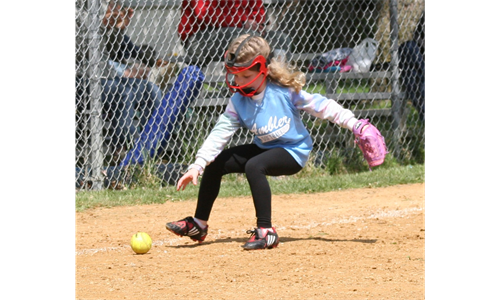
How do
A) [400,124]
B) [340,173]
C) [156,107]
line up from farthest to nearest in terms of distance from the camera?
[400,124] < [340,173] < [156,107]

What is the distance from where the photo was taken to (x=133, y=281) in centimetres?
346

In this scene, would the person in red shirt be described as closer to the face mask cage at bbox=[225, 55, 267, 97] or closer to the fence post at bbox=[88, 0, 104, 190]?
the fence post at bbox=[88, 0, 104, 190]

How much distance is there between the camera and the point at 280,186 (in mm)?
7062

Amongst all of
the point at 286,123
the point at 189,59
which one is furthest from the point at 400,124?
the point at 286,123

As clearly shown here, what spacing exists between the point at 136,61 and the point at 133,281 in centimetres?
437

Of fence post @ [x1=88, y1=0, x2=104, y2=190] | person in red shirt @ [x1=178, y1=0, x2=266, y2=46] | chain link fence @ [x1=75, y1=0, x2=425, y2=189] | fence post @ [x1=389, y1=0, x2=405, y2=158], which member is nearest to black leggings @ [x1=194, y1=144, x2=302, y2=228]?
chain link fence @ [x1=75, y1=0, x2=425, y2=189]

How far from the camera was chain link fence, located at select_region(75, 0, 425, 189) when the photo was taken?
688cm

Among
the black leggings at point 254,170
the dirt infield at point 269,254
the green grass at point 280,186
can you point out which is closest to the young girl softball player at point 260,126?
the black leggings at point 254,170

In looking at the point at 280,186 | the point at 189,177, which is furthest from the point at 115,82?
the point at 189,177

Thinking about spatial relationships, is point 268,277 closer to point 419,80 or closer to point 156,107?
point 156,107

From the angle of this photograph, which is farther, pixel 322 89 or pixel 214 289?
pixel 322 89

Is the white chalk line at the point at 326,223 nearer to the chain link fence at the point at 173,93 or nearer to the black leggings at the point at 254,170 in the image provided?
the black leggings at the point at 254,170

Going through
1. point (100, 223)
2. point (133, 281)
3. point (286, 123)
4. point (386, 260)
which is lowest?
point (100, 223)

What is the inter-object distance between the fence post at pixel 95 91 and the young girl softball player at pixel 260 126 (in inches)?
100
